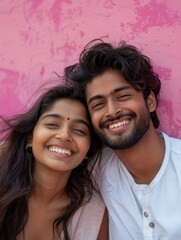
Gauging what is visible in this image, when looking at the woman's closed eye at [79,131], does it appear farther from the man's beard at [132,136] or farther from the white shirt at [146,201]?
the white shirt at [146,201]

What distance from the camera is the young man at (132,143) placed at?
1.86m

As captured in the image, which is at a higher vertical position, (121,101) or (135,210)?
(121,101)

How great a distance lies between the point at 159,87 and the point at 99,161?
1.69 feet

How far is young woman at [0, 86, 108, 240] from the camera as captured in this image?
1938mm

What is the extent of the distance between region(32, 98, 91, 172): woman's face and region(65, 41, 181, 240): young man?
0.26 ft

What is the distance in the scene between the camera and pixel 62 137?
190 cm

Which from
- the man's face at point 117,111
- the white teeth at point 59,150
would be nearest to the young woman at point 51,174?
the white teeth at point 59,150

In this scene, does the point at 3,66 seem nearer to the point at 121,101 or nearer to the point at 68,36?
the point at 68,36

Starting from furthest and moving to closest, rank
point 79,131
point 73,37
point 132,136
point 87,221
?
point 73,37, point 87,221, point 79,131, point 132,136

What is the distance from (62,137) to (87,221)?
1.74 ft

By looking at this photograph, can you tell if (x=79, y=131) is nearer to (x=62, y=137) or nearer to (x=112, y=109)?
(x=62, y=137)

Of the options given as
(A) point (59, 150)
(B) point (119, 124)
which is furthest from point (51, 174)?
(B) point (119, 124)

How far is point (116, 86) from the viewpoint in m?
1.89

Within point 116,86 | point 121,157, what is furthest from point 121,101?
point 121,157
